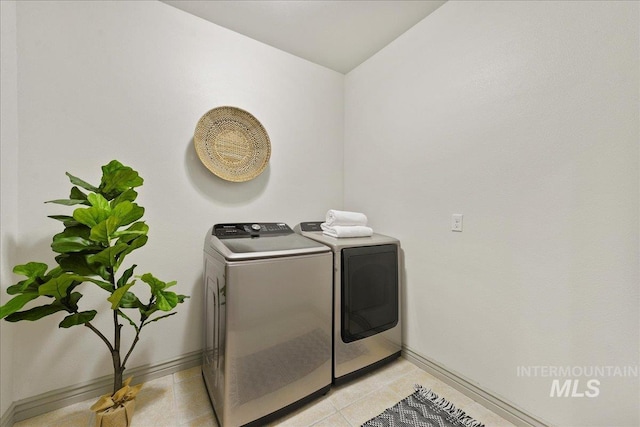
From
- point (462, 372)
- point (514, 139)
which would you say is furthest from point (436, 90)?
point (462, 372)

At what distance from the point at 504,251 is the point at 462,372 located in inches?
32.7

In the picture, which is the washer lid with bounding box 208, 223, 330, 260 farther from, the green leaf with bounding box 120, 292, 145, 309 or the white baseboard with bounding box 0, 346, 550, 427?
the white baseboard with bounding box 0, 346, 550, 427

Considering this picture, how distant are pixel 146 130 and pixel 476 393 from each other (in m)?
2.64

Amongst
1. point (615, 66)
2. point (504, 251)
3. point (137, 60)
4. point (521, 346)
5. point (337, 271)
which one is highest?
point (137, 60)

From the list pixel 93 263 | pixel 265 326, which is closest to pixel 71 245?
pixel 93 263

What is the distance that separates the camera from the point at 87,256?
1.12m

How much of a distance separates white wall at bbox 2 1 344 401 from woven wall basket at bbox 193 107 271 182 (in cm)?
9

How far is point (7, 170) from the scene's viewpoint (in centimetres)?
123

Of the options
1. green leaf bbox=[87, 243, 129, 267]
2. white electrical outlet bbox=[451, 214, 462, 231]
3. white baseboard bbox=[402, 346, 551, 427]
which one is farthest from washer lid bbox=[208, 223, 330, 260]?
white baseboard bbox=[402, 346, 551, 427]

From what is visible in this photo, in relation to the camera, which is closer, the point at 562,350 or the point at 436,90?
the point at 562,350

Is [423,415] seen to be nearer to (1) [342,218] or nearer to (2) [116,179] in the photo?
(1) [342,218]

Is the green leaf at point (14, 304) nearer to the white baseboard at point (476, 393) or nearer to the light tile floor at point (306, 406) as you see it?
the light tile floor at point (306, 406)

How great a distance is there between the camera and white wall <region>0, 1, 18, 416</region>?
120cm

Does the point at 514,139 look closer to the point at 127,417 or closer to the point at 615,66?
the point at 615,66
